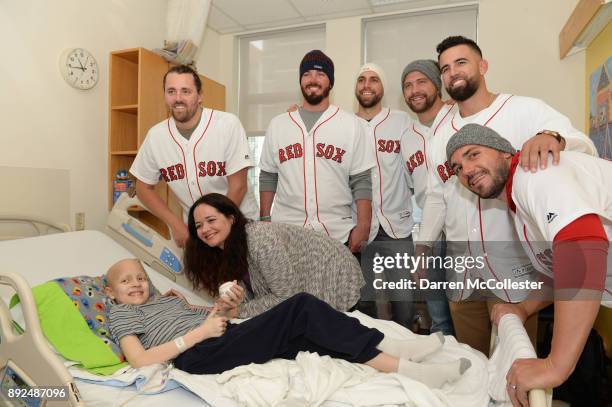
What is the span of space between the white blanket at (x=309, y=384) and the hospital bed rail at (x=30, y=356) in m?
0.17

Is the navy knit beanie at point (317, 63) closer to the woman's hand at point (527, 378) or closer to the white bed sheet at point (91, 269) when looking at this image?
the white bed sheet at point (91, 269)

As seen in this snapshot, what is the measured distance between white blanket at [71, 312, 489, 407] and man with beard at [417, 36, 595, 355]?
20.9 inches

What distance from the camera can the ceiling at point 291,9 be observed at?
4086 millimetres

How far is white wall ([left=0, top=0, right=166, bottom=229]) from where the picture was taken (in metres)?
2.89

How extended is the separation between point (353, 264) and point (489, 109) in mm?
1033

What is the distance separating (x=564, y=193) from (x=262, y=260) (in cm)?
133

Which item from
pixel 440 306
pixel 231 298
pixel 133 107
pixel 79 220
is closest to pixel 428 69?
pixel 440 306

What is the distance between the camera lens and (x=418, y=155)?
2801 millimetres

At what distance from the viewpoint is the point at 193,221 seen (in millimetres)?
2309

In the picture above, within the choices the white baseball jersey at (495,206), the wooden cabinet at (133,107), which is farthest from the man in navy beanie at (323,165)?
the wooden cabinet at (133,107)

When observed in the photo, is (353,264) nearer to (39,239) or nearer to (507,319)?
(507,319)

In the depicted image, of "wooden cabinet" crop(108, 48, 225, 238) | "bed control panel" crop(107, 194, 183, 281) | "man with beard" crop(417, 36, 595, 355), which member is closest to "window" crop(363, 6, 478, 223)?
"man with beard" crop(417, 36, 595, 355)

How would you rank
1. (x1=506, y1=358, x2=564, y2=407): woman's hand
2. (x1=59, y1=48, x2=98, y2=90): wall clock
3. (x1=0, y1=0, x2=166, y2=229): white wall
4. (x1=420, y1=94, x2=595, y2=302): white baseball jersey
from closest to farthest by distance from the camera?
(x1=506, y1=358, x2=564, y2=407): woman's hand, (x1=420, y1=94, x2=595, y2=302): white baseball jersey, (x1=0, y1=0, x2=166, y2=229): white wall, (x1=59, y1=48, x2=98, y2=90): wall clock

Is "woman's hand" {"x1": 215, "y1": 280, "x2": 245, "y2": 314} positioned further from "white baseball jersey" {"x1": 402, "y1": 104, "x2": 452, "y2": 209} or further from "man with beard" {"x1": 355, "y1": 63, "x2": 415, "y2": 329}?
"white baseball jersey" {"x1": 402, "y1": 104, "x2": 452, "y2": 209}
